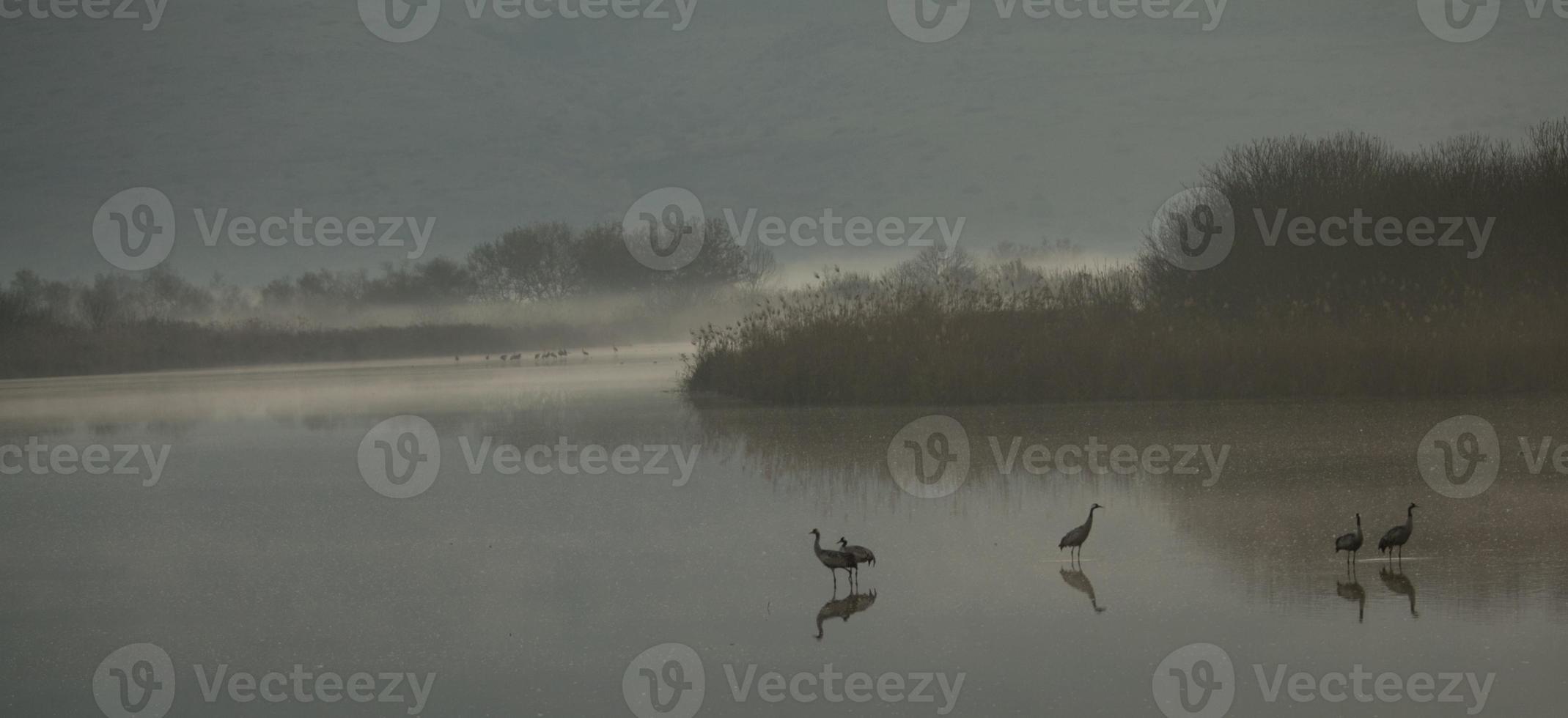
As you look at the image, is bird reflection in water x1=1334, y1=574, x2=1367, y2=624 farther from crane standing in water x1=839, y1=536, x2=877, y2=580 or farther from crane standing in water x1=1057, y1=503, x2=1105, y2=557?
crane standing in water x1=839, y1=536, x2=877, y2=580

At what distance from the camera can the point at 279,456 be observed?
51.6 ft

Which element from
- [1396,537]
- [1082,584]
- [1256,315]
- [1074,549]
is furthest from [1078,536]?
[1256,315]

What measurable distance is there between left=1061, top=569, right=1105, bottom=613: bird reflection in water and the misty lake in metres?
0.05

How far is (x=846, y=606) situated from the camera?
7156mm

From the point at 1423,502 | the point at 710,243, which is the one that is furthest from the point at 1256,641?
the point at 710,243

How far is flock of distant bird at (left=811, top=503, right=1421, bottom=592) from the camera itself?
7.47 meters

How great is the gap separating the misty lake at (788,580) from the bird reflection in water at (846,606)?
30mm

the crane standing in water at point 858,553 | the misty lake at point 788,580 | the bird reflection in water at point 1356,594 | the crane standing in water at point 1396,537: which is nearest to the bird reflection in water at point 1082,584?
the misty lake at point 788,580

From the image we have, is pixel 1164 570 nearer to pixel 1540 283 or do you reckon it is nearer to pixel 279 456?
pixel 279 456

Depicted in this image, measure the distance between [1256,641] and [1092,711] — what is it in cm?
125

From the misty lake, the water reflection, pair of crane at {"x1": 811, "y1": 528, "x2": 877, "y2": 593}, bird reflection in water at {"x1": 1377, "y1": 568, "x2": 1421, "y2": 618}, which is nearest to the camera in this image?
the misty lake

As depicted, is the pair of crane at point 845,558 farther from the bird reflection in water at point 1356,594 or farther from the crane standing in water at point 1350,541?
the crane standing in water at point 1350,541

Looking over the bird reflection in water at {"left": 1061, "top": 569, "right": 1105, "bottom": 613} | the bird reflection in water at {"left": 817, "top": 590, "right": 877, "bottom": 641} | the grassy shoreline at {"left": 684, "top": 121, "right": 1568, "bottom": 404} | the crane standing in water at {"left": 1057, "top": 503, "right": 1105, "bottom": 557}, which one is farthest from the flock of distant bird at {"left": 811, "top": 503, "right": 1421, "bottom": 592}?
the grassy shoreline at {"left": 684, "top": 121, "right": 1568, "bottom": 404}

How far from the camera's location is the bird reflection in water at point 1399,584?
22.6ft
